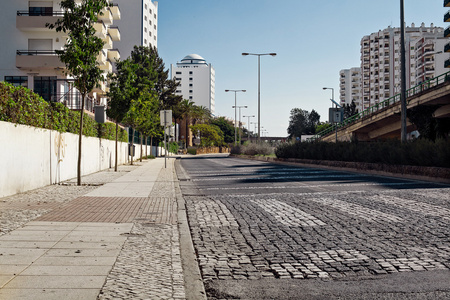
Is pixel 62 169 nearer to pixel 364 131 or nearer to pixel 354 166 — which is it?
pixel 354 166

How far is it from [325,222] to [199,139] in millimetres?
116120

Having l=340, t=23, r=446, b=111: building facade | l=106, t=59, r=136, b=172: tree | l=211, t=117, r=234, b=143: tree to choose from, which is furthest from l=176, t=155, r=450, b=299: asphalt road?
l=211, t=117, r=234, b=143: tree

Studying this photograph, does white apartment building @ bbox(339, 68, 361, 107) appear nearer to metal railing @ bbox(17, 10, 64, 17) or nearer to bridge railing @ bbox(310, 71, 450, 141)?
bridge railing @ bbox(310, 71, 450, 141)

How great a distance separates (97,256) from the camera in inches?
211

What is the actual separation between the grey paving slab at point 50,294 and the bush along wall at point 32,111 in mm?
8018

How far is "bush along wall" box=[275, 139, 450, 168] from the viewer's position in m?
17.5

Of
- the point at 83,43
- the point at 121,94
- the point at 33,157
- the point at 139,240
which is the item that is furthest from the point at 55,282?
the point at 121,94

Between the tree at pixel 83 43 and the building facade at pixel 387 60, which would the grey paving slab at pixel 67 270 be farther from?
the building facade at pixel 387 60

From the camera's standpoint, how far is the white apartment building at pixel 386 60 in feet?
444

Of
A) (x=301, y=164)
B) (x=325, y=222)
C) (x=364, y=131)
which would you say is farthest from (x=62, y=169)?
(x=364, y=131)

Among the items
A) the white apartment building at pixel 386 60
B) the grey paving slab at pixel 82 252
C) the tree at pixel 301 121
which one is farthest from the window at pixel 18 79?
the tree at pixel 301 121

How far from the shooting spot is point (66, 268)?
4781 mm

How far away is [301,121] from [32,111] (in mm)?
150745

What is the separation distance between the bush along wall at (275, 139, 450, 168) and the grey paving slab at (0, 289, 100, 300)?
15.4 metres
